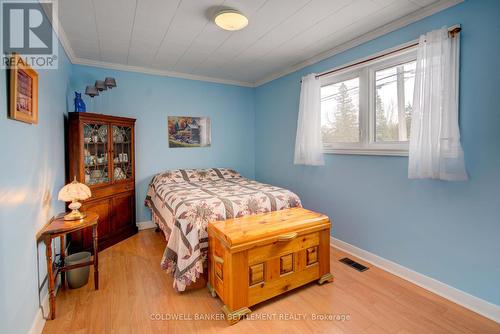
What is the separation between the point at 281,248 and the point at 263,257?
0.17m

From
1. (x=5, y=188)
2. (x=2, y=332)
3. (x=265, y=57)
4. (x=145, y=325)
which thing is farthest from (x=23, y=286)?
(x=265, y=57)

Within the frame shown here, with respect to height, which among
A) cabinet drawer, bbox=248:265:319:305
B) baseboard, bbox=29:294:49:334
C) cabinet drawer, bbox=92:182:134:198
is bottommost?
baseboard, bbox=29:294:49:334

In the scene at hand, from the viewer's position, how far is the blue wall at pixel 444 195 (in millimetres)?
1762

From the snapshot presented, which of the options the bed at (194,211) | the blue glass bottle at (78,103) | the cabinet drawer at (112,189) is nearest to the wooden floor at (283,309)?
the bed at (194,211)

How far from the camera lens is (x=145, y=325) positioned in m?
1.71

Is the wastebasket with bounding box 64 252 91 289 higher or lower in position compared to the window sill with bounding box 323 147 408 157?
lower

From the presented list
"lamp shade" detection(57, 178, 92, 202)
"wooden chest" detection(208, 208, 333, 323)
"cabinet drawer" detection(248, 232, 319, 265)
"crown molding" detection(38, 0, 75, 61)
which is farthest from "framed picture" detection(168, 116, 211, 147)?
"cabinet drawer" detection(248, 232, 319, 265)

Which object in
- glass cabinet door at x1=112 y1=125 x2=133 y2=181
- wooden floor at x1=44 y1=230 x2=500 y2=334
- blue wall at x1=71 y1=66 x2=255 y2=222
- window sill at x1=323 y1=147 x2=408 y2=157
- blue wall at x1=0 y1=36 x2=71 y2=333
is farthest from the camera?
blue wall at x1=71 y1=66 x2=255 y2=222

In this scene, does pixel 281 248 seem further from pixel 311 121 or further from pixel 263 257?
pixel 311 121

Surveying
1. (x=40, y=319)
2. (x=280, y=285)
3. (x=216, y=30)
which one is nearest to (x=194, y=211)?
(x=280, y=285)

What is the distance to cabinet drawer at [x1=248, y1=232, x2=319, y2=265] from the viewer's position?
1.85m

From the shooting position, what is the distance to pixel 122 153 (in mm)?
3320

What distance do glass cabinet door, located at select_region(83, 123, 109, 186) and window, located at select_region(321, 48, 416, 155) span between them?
2720 mm

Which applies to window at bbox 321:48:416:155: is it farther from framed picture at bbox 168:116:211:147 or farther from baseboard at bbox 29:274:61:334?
baseboard at bbox 29:274:61:334
